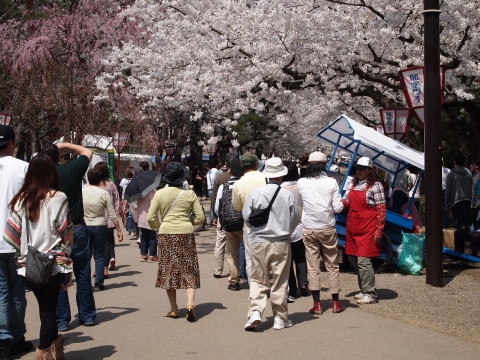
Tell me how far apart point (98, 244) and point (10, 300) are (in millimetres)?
2951

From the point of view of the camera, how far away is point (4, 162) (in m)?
5.63

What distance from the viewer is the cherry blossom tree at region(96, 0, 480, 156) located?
1191cm

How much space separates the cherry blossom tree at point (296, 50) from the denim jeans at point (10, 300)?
7986mm

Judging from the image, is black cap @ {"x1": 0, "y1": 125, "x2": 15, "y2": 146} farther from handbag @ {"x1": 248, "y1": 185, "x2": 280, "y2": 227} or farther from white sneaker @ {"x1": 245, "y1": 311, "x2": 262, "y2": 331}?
white sneaker @ {"x1": 245, "y1": 311, "x2": 262, "y2": 331}

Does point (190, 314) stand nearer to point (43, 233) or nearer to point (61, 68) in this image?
point (43, 233)

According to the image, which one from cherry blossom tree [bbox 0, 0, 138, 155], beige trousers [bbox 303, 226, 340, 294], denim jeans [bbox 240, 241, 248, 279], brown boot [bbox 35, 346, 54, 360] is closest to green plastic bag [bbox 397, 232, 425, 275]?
denim jeans [bbox 240, 241, 248, 279]

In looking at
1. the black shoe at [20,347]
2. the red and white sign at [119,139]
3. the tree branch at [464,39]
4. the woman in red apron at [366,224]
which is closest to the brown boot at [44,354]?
the black shoe at [20,347]

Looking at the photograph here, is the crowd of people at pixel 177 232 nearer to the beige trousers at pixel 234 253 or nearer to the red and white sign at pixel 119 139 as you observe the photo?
the beige trousers at pixel 234 253

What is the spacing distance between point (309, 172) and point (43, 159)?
332cm

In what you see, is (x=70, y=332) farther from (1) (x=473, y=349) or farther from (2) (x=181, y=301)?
(1) (x=473, y=349)

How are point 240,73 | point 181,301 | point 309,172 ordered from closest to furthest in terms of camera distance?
point 309,172 → point 181,301 → point 240,73

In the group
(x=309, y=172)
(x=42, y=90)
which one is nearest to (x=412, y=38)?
(x=309, y=172)

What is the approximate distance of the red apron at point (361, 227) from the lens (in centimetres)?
755

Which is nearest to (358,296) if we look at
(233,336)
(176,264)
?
(233,336)
